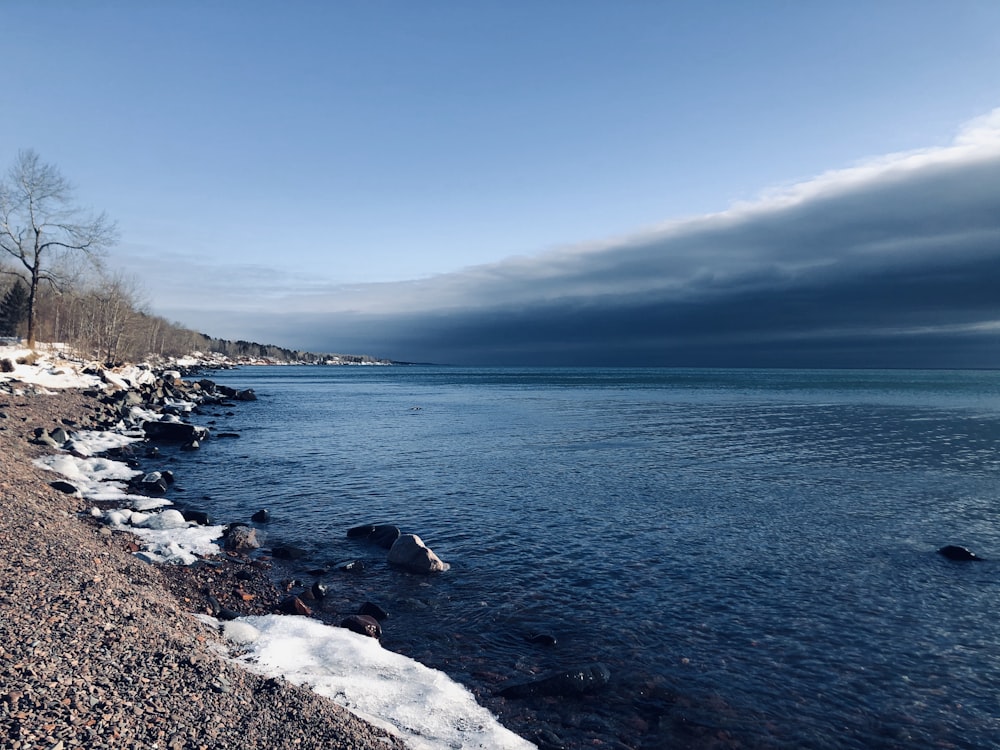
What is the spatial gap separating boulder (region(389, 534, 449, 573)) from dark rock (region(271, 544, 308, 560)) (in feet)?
7.99

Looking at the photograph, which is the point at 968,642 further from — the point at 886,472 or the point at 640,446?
the point at 640,446

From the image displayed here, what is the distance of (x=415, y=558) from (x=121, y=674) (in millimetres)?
7470

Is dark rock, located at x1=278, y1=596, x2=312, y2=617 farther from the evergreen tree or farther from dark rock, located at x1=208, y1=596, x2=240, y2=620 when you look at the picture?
the evergreen tree

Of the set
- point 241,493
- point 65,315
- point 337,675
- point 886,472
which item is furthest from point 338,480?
point 65,315

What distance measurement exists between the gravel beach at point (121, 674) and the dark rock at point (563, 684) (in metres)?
2.29

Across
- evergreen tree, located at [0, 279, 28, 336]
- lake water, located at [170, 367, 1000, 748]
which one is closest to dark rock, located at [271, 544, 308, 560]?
lake water, located at [170, 367, 1000, 748]

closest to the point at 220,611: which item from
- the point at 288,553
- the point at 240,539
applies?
the point at 288,553

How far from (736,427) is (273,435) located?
34616 mm

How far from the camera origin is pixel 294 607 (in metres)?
→ 10.9

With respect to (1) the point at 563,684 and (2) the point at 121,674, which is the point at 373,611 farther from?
(2) the point at 121,674

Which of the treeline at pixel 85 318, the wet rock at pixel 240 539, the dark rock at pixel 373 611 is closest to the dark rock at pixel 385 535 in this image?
the wet rock at pixel 240 539

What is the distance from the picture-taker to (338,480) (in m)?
23.7

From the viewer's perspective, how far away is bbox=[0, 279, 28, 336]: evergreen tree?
91.5 meters

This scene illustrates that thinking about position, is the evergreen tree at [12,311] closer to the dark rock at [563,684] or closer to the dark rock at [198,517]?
the dark rock at [198,517]
